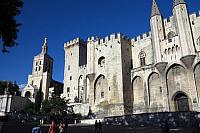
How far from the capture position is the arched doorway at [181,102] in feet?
105

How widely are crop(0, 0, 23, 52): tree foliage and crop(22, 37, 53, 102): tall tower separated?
49.0 meters

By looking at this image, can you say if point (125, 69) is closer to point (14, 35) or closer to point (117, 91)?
point (117, 91)

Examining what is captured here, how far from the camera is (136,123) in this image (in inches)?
1009

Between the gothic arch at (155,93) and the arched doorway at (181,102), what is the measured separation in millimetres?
2140

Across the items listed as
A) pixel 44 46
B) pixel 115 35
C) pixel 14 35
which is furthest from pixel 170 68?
pixel 44 46

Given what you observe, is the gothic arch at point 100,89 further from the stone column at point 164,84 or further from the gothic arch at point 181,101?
the gothic arch at point 181,101

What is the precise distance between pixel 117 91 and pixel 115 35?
10.1 m

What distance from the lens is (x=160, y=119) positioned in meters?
24.3

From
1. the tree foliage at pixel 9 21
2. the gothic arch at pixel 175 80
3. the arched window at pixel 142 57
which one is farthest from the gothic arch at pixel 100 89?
the tree foliage at pixel 9 21

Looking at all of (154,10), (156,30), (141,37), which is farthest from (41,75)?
(156,30)

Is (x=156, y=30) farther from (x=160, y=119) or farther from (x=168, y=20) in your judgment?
(x=160, y=119)

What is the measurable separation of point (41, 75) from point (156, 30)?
4199cm

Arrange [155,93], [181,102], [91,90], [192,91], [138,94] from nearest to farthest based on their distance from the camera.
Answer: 1. [192,91]
2. [181,102]
3. [155,93]
4. [138,94]
5. [91,90]

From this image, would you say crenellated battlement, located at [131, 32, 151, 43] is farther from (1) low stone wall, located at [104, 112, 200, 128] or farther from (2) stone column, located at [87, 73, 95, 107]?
(1) low stone wall, located at [104, 112, 200, 128]
